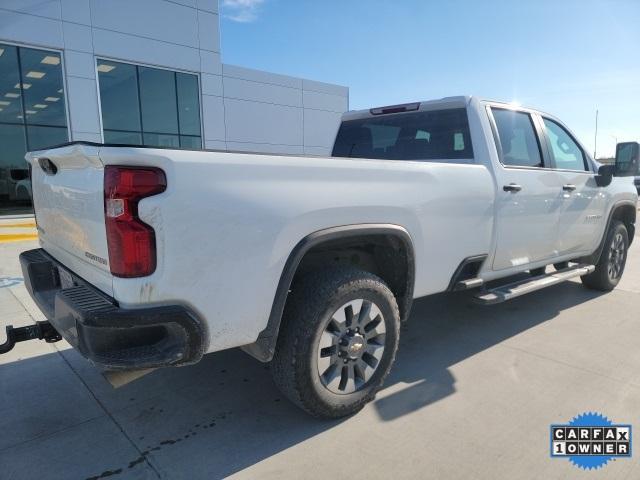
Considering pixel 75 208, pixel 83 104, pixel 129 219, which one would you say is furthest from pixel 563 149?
pixel 83 104

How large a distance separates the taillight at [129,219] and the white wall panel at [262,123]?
16735 millimetres

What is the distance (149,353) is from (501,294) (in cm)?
270

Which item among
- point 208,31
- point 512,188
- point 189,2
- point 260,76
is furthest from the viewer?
point 260,76

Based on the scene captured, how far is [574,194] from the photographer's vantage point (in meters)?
4.30

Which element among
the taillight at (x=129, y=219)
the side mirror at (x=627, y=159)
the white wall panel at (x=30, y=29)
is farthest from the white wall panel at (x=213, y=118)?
the taillight at (x=129, y=219)

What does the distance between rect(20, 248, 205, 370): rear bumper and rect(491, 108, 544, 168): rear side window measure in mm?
2856

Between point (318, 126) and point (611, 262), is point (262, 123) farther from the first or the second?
point (611, 262)

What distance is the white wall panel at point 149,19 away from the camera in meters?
13.9

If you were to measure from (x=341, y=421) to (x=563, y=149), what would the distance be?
11.6 feet

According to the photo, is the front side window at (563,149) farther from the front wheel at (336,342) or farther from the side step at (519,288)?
the front wheel at (336,342)

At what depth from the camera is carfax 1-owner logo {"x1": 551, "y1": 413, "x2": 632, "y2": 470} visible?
2.35m

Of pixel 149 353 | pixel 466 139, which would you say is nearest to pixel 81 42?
pixel 466 139

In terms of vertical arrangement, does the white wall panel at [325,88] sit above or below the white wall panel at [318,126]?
above

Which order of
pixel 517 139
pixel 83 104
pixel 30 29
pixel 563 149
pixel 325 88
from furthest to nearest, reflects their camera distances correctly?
pixel 325 88
pixel 83 104
pixel 30 29
pixel 563 149
pixel 517 139
